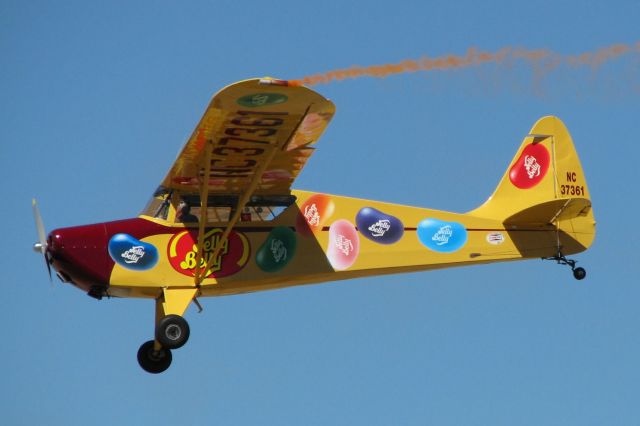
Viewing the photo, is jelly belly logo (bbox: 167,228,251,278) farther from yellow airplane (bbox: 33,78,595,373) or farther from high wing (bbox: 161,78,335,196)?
high wing (bbox: 161,78,335,196)

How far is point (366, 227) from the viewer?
1853 cm

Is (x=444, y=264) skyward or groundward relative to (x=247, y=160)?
groundward

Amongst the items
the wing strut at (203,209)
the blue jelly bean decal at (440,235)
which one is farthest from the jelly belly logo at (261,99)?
the blue jelly bean decal at (440,235)

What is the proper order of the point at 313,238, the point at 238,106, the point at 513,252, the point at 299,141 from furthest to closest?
the point at 513,252 < the point at 313,238 < the point at 299,141 < the point at 238,106

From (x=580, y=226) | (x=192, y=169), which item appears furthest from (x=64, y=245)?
(x=580, y=226)

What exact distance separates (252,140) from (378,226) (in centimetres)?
293

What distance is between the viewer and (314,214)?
18203mm

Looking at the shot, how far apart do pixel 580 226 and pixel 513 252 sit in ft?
4.00

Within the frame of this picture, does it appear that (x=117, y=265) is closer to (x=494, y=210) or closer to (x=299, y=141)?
(x=299, y=141)

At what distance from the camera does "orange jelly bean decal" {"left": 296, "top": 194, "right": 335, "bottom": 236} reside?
1811 centimetres

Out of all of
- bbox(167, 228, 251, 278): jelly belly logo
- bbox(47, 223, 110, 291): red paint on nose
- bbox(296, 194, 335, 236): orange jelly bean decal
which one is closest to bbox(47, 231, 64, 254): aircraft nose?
bbox(47, 223, 110, 291): red paint on nose

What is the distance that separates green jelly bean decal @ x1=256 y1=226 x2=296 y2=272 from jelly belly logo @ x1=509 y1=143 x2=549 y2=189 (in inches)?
165

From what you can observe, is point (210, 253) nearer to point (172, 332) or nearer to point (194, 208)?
point (194, 208)

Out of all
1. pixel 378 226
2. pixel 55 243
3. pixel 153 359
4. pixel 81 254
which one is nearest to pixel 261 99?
pixel 81 254
